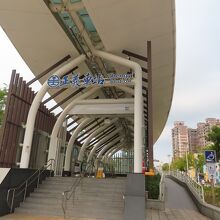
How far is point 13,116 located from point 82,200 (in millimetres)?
4675

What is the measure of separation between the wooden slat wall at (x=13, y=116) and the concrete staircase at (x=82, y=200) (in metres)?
1.91

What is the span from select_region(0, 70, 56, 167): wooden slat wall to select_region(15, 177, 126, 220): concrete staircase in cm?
191

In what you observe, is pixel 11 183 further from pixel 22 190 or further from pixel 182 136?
pixel 182 136

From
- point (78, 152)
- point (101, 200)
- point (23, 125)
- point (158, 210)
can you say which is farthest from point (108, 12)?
point (78, 152)

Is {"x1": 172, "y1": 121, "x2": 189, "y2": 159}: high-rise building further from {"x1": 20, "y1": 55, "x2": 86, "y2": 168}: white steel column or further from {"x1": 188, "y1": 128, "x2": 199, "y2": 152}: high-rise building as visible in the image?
{"x1": 20, "y1": 55, "x2": 86, "y2": 168}: white steel column

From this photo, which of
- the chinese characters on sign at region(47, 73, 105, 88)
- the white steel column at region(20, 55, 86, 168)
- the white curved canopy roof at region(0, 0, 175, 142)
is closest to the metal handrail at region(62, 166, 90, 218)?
the white steel column at region(20, 55, 86, 168)

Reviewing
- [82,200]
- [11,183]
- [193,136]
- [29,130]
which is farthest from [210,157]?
[193,136]

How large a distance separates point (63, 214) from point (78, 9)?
7434mm

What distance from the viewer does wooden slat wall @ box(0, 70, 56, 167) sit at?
1016cm

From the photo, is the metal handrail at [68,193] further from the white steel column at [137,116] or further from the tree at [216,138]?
the tree at [216,138]

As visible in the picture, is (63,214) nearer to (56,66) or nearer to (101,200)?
(101,200)

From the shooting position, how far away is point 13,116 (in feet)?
35.0

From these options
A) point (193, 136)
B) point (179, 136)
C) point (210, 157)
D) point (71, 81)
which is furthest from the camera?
point (179, 136)

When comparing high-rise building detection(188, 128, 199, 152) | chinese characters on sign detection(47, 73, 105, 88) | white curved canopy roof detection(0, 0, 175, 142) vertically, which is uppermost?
high-rise building detection(188, 128, 199, 152)
